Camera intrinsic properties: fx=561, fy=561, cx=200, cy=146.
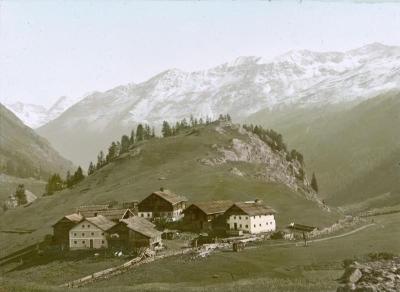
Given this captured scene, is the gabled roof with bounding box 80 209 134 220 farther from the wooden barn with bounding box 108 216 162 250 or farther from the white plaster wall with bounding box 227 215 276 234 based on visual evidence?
the white plaster wall with bounding box 227 215 276 234

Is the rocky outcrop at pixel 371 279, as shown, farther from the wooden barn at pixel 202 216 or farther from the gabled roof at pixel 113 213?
the gabled roof at pixel 113 213

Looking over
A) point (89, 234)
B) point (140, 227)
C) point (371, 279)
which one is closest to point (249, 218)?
point (140, 227)

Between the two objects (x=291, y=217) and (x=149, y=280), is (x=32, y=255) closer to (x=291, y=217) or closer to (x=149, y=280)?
(x=149, y=280)

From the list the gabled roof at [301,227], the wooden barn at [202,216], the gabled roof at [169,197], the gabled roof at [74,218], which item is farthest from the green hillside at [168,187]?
the wooden barn at [202,216]

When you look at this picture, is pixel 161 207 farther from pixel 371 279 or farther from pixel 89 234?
pixel 371 279

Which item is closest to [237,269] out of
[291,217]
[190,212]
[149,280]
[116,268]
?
[149,280]

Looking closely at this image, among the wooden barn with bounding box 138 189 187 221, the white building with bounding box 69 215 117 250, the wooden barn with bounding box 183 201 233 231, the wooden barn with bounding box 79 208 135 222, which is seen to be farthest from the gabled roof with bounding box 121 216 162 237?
the wooden barn with bounding box 138 189 187 221
